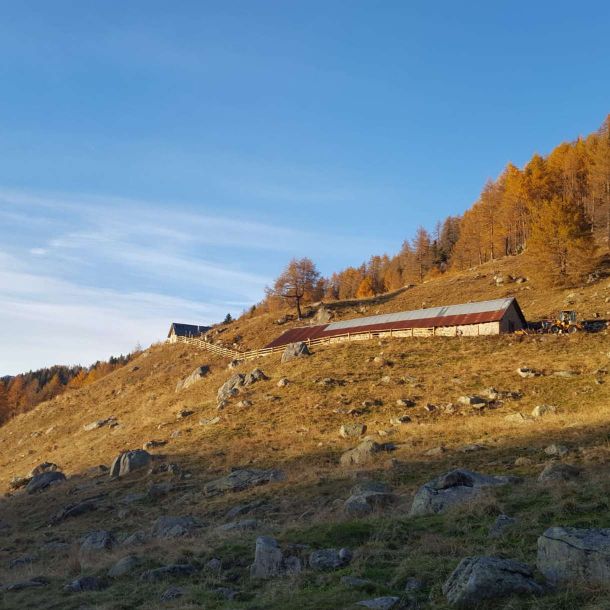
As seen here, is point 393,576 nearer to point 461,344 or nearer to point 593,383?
point 593,383

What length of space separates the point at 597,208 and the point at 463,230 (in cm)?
2756

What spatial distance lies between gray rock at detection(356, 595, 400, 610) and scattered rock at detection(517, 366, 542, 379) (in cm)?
2987

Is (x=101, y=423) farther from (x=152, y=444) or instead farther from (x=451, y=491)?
(x=451, y=491)

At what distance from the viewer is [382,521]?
14727mm

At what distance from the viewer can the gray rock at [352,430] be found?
103 ft

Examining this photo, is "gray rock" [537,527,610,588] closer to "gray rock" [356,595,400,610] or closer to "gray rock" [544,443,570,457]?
"gray rock" [356,595,400,610]

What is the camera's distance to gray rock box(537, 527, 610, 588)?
28.8ft

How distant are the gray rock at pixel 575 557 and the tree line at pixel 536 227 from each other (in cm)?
5697

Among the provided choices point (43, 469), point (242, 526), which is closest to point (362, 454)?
point (242, 526)

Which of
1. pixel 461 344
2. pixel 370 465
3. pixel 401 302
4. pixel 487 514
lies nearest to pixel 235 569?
pixel 487 514

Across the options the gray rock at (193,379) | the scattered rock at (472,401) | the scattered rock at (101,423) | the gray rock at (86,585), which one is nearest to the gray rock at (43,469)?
the scattered rock at (101,423)

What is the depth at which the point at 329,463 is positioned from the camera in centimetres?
2689

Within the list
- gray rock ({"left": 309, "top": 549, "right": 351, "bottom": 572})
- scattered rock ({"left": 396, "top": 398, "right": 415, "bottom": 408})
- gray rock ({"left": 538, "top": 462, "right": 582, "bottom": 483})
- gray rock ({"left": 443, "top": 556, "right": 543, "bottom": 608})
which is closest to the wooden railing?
scattered rock ({"left": 396, "top": 398, "right": 415, "bottom": 408})

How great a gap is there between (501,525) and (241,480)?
15776 mm
